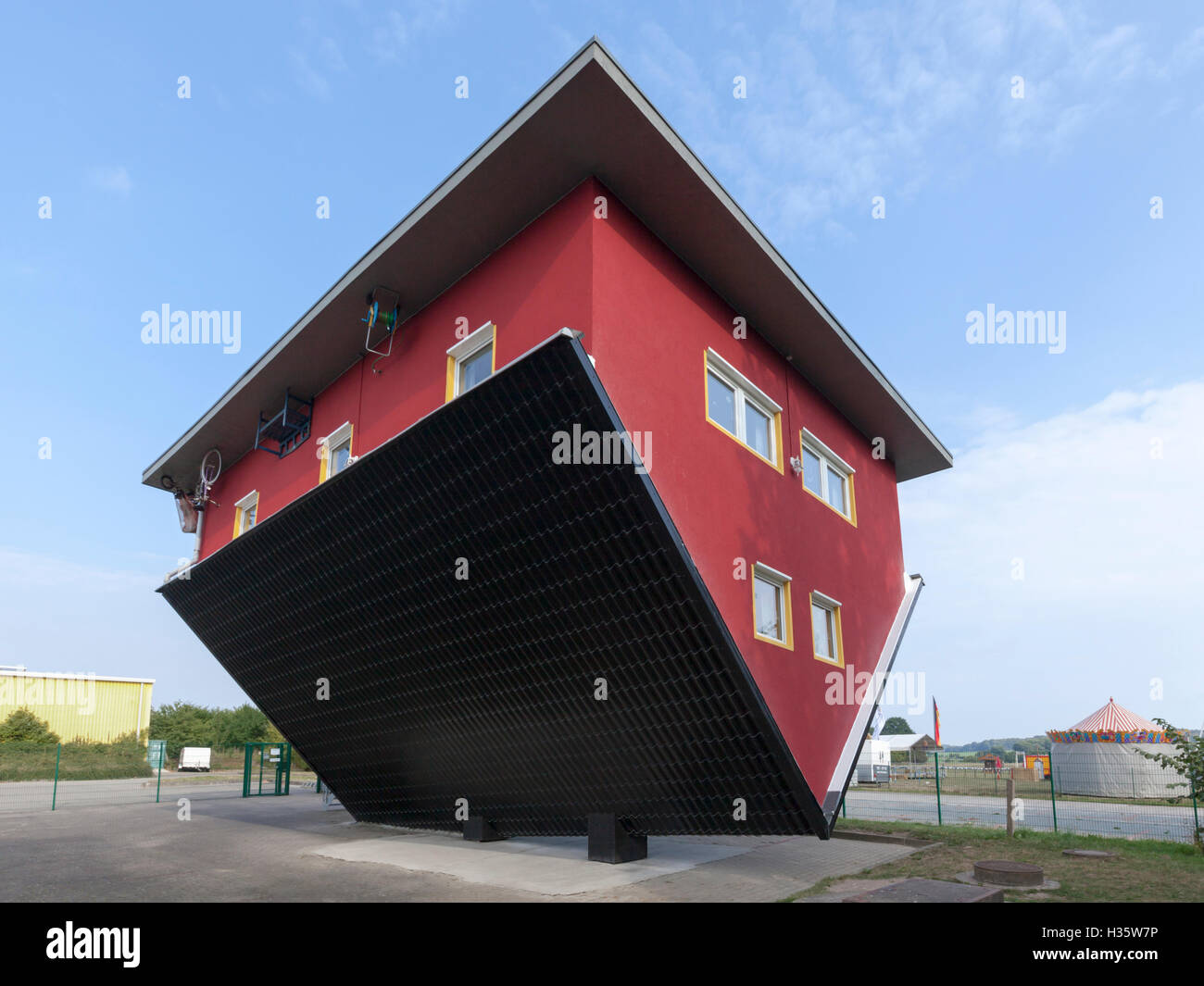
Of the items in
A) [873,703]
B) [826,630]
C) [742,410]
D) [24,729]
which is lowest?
[24,729]

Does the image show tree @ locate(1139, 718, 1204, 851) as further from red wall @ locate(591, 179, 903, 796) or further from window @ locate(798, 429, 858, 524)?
window @ locate(798, 429, 858, 524)

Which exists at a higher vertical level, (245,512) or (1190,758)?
(245,512)

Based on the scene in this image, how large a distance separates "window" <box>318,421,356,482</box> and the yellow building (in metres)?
36.1

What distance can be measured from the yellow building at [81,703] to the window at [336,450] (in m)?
36.1

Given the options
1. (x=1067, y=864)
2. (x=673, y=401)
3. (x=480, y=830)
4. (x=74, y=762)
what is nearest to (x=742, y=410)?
(x=673, y=401)

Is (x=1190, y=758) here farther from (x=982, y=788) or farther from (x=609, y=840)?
(x=982, y=788)

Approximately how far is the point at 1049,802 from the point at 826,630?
14.9 meters

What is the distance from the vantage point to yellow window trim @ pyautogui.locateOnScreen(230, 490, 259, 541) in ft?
47.4

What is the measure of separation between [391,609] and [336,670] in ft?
7.38

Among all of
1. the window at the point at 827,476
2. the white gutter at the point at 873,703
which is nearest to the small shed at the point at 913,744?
the white gutter at the point at 873,703

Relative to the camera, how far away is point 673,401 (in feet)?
29.2
